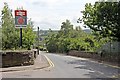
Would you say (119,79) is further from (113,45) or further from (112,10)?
(113,45)

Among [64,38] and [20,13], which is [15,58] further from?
[64,38]

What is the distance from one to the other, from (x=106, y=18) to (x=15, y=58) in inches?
587

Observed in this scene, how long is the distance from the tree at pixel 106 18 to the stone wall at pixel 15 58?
12309mm

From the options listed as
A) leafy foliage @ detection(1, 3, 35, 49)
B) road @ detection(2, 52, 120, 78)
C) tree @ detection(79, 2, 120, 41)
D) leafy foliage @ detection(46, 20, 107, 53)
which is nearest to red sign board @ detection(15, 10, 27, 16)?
leafy foliage @ detection(1, 3, 35, 49)

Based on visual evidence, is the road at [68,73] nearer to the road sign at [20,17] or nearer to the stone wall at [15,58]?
the stone wall at [15,58]

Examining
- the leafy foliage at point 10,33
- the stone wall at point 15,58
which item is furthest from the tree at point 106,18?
the stone wall at point 15,58

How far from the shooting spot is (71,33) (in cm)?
13325

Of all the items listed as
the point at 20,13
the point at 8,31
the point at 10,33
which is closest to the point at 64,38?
the point at 10,33

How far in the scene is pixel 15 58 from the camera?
91.5 ft

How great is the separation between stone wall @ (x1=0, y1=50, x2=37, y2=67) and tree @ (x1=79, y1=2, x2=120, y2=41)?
12.3 meters

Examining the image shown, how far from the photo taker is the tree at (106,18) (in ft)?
122

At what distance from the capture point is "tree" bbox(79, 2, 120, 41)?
37156 millimetres

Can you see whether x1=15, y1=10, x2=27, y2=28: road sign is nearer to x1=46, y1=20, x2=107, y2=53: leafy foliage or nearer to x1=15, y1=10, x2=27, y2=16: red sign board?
x1=15, y1=10, x2=27, y2=16: red sign board

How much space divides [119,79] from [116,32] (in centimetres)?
2115
